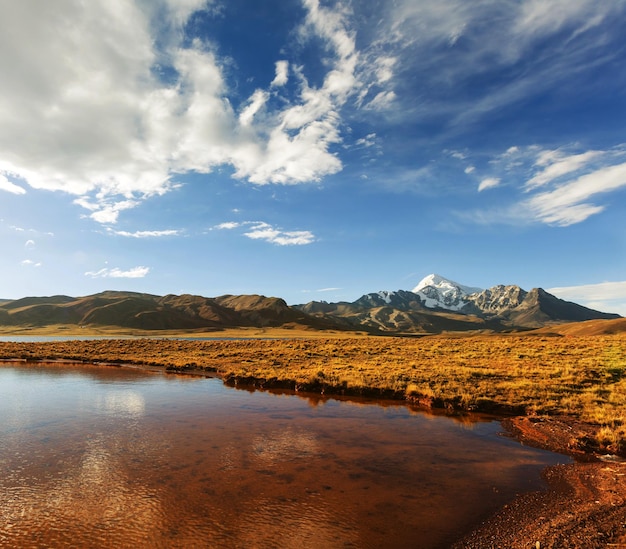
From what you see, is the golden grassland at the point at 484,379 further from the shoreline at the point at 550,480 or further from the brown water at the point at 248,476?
the brown water at the point at 248,476

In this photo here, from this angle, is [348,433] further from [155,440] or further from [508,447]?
[155,440]

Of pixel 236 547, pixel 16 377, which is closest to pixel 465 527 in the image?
pixel 236 547

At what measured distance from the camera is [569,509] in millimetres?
9781

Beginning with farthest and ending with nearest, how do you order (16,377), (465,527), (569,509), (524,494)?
(16,377) → (524,494) → (569,509) → (465,527)

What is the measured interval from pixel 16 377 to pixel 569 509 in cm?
4045

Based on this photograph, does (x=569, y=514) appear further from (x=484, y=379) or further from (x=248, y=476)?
(x=484, y=379)

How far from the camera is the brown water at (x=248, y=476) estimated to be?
29.4ft

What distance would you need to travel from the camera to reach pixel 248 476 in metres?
12.1

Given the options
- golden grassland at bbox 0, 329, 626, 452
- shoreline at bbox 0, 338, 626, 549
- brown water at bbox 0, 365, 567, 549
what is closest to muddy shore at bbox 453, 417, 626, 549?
shoreline at bbox 0, 338, 626, 549

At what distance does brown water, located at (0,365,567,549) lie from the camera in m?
8.95

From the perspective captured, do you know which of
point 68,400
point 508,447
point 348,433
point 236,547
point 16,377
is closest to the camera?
point 236,547

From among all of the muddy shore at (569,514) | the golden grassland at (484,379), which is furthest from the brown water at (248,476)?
the golden grassland at (484,379)

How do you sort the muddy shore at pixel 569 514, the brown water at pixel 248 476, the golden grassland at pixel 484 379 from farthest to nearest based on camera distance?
the golden grassland at pixel 484 379, the brown water at pixel 248 476, the muddy shore at pixel 569 514

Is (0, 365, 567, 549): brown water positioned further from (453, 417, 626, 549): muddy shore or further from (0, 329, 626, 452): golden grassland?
(0, 329, 626, 452): golden grassland
